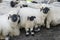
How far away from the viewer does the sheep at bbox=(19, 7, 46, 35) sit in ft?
6.89

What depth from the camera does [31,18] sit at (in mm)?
2088

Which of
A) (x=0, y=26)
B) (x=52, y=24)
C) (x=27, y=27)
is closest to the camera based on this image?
(x=0, y=26)

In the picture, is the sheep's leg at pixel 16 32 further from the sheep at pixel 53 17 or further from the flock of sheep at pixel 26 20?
the sheep at pixel 53 17

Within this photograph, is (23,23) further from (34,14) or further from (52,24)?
(52,24)

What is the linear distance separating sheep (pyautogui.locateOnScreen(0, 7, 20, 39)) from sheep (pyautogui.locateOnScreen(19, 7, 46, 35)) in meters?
0.11

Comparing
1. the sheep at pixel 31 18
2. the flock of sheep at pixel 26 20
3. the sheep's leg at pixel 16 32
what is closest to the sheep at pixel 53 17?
the flock of sheep at pixel 26 20

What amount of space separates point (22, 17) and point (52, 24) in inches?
20.1

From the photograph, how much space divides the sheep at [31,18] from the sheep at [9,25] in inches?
4.5

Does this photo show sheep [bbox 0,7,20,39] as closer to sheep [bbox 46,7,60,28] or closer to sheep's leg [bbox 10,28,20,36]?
sheep's leg [bbox 10,28,20,36]

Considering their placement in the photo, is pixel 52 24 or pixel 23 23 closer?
pixel 23 23

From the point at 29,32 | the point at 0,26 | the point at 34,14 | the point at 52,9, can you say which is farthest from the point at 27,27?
the point at 52,9

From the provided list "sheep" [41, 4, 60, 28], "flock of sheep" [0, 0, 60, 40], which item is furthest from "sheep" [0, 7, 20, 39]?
"sheep" [41, 4, 60, 28]

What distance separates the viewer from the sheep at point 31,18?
2100 millimetres

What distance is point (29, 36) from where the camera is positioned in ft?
6.77
